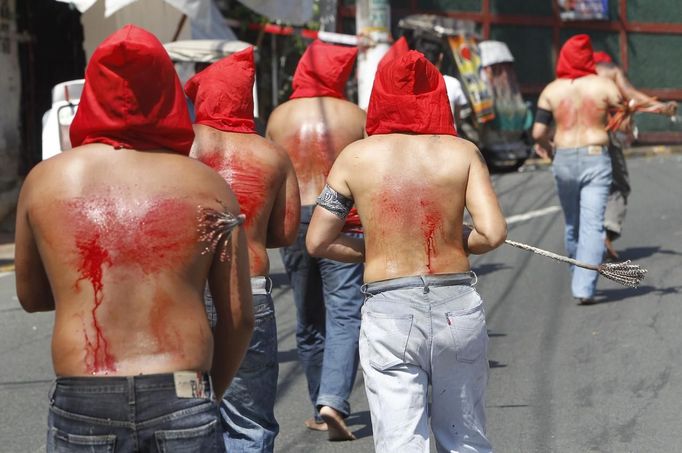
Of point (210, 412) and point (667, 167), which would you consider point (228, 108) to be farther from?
point (667, 167)

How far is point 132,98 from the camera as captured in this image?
3076mm

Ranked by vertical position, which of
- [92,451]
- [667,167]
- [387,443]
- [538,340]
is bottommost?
[667,167]

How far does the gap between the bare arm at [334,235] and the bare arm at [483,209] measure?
0.44 meters

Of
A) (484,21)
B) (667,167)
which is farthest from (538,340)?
(484,21)

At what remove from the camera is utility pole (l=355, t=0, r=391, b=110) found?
14.1m

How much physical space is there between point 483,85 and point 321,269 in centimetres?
1338

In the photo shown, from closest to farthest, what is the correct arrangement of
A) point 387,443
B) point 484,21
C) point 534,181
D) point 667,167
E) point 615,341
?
1. point 387,443
2. point 615,341
3. point 534,181
4. point 667,167
5. point 484,21

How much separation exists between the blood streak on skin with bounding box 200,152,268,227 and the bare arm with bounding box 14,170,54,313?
4.87ft

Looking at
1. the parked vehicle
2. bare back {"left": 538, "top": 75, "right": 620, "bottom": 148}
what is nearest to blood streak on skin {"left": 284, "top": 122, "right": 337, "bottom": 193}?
bare back {"left": 538, "top": 75, "right": 620, "bottom": 148}

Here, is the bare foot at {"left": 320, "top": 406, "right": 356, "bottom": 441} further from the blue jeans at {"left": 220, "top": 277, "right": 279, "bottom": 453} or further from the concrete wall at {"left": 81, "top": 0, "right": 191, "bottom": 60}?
the concrete wall at {"left": 81, "top": 0, "right": 191, "bottom": 60}

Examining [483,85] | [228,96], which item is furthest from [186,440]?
[483,85]

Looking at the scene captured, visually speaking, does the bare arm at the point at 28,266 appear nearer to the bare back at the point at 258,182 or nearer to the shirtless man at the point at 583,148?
the bare back at the point at 258,182

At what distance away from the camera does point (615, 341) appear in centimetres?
805

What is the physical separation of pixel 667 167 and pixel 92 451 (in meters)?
16.8
